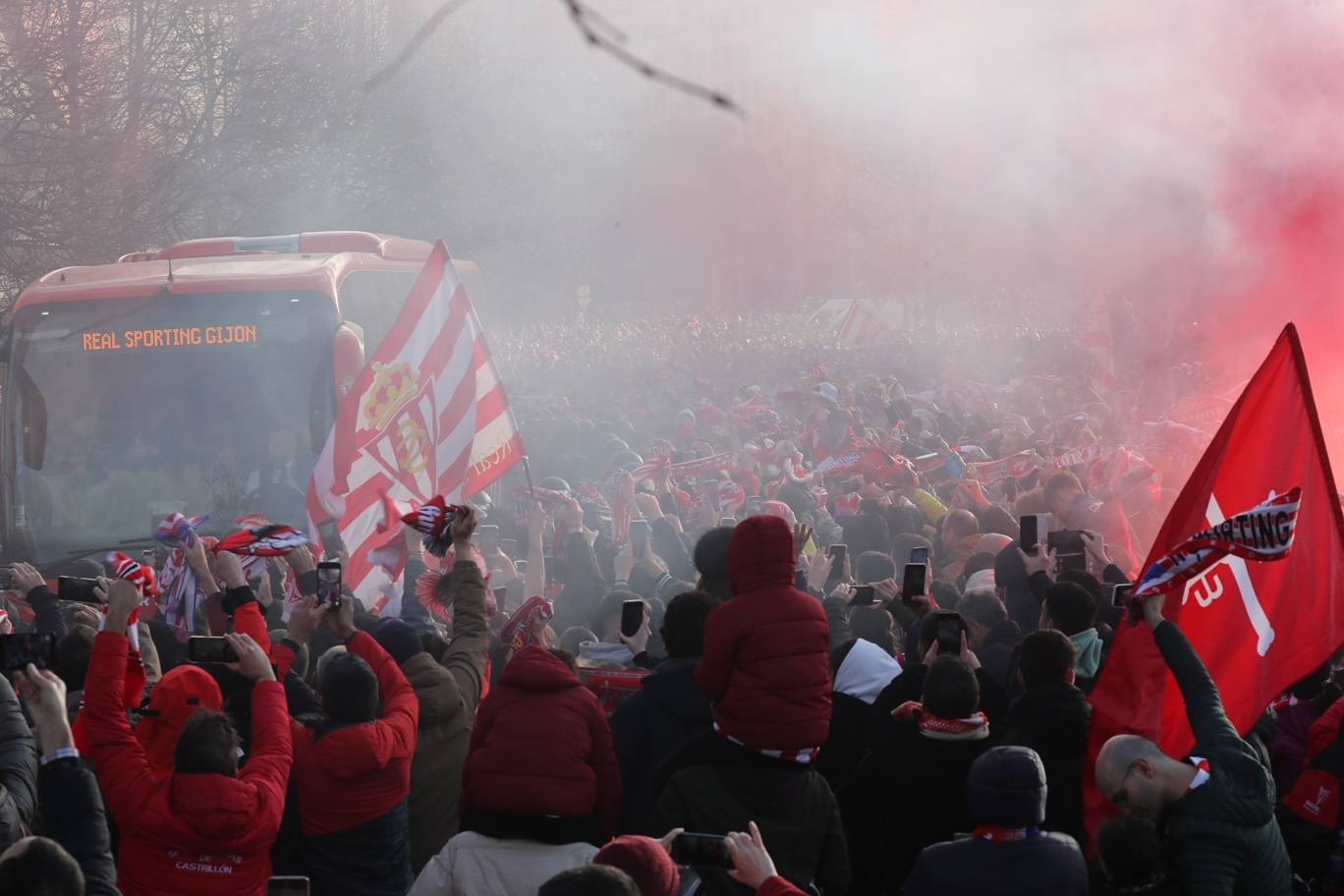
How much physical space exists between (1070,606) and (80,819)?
3.09 metres

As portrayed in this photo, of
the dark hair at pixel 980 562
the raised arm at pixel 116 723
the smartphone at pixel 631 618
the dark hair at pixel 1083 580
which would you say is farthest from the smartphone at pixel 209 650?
the dark hair at pixel 980 562

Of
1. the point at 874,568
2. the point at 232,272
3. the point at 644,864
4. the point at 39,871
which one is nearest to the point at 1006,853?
the point at 644,864

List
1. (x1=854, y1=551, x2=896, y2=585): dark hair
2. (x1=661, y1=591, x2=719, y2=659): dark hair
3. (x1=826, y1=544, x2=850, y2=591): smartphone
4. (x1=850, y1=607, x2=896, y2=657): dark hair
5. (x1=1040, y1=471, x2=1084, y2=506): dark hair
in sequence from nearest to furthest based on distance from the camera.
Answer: (x1=661, y1=591, x2=719, y2=659): dark hair, (x1=850, y1=607, x2=896, y2=657): dark hair, (x1=826, y1=544, x2=850, y2=591): smartphone, (x1=854, y1=551, x2=896, y2=585): dark hair, (x1=1040, y1=471, x2=1084, y2=506): dark hair

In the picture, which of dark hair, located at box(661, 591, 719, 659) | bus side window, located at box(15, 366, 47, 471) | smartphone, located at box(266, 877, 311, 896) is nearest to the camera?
smartphone, located at box(266, 877, 311, 896)

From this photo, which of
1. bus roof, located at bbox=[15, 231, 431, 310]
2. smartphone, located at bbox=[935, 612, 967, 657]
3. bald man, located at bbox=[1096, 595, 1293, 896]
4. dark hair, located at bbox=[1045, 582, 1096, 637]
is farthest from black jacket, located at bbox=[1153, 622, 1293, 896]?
bus roof, located at bbox=[15, 231, 431, 310]

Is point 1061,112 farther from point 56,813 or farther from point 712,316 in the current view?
point 56,813

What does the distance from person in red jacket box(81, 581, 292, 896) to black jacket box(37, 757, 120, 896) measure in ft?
0.60

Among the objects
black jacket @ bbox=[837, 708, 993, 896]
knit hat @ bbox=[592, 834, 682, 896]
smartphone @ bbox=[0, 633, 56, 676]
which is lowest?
black jacket @ bbox=[837, 708, 993, 896]

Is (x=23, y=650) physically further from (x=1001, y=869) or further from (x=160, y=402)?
(x=160, y=402)

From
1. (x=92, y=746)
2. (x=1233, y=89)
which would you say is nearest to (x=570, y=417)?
(x=1233, y=89)

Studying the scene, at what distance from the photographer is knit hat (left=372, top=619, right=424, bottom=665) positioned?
16.8 ft

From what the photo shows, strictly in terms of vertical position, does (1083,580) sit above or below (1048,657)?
above

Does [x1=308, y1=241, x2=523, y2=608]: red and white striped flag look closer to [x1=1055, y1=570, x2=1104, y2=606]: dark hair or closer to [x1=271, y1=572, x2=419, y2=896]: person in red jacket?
[x1=271, y1=572, x2=419, y2=896]: person in red jacket

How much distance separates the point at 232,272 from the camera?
10.5 metres
